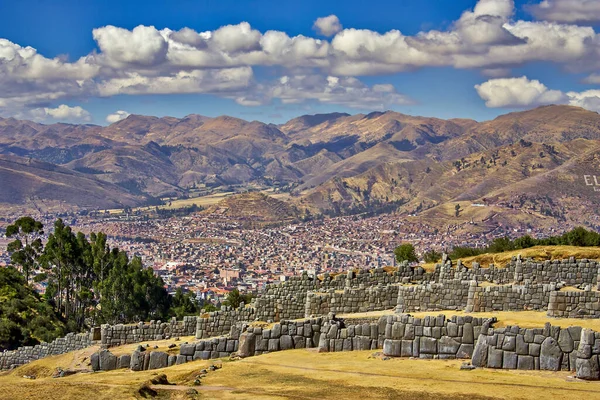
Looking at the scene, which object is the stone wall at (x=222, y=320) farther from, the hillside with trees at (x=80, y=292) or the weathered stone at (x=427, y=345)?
the hillside with trees at (x=80, y=292)

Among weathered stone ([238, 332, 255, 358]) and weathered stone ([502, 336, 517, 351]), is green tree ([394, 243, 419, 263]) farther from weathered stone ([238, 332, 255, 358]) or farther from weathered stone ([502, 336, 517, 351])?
weathered stone ([502, 336, 517, 351])

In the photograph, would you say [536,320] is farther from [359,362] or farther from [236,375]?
[236,375]

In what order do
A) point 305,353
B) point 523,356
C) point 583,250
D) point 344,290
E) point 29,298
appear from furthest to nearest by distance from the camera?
point 29,298 < point 583,250 < point 344,290 < point 305,353 < point 523,356

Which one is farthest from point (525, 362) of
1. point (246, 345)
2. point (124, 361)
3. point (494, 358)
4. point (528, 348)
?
point (124, 361)

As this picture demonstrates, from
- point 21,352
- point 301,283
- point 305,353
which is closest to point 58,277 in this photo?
point 21,352

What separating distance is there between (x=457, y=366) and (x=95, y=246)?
168 ft

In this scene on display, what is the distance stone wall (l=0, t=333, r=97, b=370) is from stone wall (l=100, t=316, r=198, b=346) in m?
2.05

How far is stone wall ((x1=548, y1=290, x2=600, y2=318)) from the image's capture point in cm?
2691

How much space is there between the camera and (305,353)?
2897cm

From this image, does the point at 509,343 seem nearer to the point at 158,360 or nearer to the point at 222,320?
the point at 158,360

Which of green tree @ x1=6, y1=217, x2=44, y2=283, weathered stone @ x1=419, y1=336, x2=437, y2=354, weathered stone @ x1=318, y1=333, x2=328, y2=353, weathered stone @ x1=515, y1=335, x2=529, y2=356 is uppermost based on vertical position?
green tree @ x1=6, y1=217, x2=44, y2=283

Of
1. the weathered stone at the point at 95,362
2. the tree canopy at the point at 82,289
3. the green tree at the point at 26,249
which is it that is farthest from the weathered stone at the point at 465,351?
the green tree at the point at 26,249

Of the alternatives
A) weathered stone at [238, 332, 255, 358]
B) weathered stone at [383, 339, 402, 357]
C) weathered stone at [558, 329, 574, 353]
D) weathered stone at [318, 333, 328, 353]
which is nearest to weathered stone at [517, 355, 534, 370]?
weathered stone at [558, 329, 574, 353]

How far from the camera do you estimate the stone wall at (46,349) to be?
1652 inches
